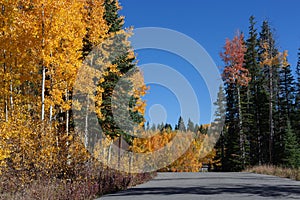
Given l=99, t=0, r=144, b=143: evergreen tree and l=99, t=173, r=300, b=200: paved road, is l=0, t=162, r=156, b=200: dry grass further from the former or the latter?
l=99, t=0, r=144, b=143: evergreen tree

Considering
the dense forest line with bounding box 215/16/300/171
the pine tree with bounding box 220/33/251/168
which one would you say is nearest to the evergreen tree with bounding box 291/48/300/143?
the dense forest line with bounding box 215/16/300/171

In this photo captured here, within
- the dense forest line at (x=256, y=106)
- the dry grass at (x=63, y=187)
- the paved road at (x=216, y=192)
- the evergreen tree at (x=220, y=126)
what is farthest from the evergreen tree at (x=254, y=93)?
the dry grass at (x=63, y=187)

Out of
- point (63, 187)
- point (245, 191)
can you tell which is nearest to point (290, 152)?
point (245, 191)

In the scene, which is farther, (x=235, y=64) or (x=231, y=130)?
(x=231, y=130)

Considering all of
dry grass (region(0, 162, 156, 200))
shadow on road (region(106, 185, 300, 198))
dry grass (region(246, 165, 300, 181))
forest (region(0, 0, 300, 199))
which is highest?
forest (region(0, 0, 300, 199))

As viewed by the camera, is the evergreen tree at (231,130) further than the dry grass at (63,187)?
Yes

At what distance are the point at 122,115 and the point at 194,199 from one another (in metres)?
11.8

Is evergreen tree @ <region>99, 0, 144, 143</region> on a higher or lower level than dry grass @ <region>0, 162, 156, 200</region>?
higher

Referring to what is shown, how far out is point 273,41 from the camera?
33.8 metres

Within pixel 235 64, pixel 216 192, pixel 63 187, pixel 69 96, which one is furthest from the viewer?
pixel 235 64


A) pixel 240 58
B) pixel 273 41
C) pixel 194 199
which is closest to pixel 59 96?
pixel 194 199

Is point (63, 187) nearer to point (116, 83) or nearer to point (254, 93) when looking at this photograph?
point (116, 83)

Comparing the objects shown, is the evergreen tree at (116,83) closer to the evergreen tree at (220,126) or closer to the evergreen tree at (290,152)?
the evergreen tree at (290,152)

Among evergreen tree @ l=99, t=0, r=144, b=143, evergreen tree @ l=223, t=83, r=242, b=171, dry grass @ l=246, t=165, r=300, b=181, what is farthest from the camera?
evergreen tree @ l=223, t=83, r=242, b=171
